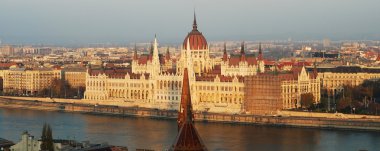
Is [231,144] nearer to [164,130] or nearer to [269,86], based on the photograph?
[164,130]

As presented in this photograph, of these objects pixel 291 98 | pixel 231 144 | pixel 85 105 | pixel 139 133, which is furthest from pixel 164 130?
pixel 85 105

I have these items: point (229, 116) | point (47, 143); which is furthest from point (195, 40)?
point (47, 143)

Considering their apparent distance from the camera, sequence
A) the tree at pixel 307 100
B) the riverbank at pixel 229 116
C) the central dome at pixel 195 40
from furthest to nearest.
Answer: the central dome at pixel 195 40 → the tree at pixel 307 100 → the riverbank at pixel 229 116

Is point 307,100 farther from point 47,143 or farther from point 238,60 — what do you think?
point 47,143

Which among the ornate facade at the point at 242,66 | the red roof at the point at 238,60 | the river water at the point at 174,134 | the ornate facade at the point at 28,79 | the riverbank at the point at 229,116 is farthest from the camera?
the ornate facade at the point at 28,79

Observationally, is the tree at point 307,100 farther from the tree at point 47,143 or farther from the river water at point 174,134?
the tree at point 47,143

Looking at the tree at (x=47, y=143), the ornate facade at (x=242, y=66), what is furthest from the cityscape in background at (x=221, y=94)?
the tree at (x=47, y=143)
